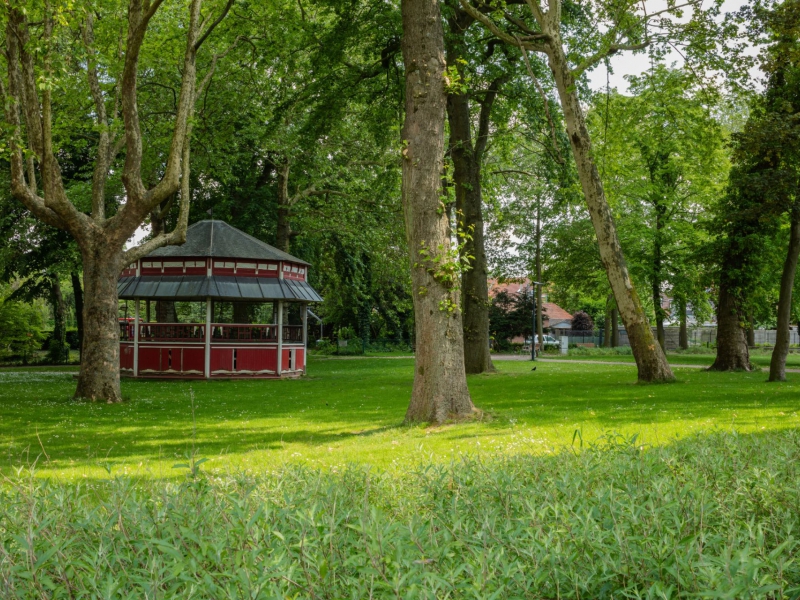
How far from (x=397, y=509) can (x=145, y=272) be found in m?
26.5

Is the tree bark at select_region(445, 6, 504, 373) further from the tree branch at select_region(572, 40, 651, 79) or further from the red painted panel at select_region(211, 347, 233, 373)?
the red painted panel at select_region(211, 347, 233, 373)

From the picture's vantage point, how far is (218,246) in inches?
1122

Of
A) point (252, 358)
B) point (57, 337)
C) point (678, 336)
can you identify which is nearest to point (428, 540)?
A: point (252, 358)

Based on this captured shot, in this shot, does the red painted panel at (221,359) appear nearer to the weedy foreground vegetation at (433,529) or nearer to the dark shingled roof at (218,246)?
the dark shingled roof at (218,246)

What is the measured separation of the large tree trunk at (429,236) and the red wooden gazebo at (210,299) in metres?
17.0

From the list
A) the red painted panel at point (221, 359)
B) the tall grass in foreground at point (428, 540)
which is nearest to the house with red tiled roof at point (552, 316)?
the red painted panel at point (221, 359)

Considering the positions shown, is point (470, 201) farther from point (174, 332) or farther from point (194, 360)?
point (174, 332)

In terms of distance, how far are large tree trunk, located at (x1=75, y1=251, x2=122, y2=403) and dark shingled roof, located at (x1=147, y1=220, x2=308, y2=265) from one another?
33.8 feet

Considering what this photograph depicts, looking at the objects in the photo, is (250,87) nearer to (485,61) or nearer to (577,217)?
(485,61)

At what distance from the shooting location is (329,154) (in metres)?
32.5

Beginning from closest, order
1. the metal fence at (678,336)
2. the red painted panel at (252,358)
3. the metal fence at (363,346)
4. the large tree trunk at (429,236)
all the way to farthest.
A: 1. the large tree trunk at (429,236)
2. the red painted panel at (252,358)
3. the metal fence at (363,346)
4. the metal fence at (678,336)

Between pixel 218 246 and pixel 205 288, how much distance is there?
1942mm

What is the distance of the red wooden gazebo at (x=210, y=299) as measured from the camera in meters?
27.8

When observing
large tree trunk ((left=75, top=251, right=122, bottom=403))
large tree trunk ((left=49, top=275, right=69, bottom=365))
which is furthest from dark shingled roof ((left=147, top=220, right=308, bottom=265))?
large tree trunk ((left=49, top=275, right=69, bottom=365))
